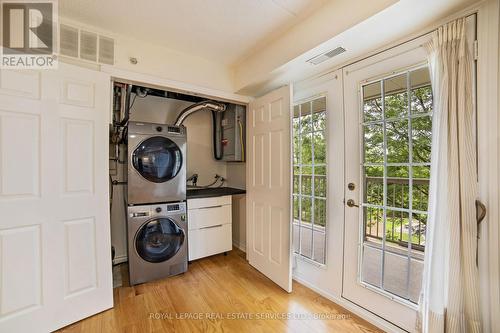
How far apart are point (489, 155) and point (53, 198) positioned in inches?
113

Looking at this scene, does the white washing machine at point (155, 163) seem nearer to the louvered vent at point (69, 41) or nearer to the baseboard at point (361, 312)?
the louvered vent at point (69, 41)

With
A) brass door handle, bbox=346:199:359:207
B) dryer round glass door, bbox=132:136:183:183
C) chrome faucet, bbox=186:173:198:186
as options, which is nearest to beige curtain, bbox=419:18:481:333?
brass door handle, bbox=346:199:359:207

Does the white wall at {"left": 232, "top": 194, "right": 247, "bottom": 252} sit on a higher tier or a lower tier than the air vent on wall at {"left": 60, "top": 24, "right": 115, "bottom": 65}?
lower

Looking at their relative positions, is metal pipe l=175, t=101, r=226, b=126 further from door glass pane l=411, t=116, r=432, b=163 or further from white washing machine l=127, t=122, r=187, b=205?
door glass pane l=411, t=116, r=432, b=163

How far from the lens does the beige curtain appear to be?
1.18 m

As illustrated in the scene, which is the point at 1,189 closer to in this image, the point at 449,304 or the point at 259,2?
the point at 259,2

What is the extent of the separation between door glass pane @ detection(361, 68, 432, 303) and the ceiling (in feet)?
3.05

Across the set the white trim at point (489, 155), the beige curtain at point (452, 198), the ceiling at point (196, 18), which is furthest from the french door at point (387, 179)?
the ceiling at point (196, 18)

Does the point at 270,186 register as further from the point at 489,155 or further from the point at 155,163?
the point at 489,155

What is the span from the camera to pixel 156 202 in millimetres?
2275

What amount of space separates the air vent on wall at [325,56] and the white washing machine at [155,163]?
5.10ft

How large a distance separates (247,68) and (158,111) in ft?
4.73

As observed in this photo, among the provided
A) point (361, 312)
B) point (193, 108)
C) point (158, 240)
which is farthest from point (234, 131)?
point (361, 312)

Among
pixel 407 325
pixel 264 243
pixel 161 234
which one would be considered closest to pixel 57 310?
pixel 161 234
